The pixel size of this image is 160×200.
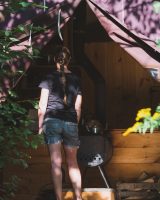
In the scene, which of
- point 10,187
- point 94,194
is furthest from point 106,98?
point 10,187

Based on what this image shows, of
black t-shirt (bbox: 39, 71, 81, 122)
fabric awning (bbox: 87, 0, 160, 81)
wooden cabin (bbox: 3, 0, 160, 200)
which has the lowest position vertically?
wooden cabin (bbox: 3, 0, 160, 200)

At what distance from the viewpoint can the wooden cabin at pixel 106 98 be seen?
6.94m

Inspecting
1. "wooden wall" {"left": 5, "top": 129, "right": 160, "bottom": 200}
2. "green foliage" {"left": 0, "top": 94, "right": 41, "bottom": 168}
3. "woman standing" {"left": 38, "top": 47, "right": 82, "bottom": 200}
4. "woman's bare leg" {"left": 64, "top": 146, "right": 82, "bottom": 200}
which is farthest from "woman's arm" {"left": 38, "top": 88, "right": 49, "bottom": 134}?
"wooden wall" {"left": 5, "top": 129, "right": 160, "bottom": 200}

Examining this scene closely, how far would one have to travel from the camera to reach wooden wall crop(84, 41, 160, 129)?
9180 mm

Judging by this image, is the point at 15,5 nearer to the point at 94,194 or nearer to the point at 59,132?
the point at 59,132

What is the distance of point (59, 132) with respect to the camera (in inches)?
225

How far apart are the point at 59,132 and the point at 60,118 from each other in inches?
6.3

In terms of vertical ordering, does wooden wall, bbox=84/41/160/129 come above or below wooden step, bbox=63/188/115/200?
above

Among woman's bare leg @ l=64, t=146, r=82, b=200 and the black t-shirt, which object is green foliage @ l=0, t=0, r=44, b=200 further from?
woman's bare leg @ l=64, t=146, r=82, b=200

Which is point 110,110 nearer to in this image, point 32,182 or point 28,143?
point 32,182

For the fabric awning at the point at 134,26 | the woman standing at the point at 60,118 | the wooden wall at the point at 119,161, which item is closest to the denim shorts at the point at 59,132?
the woman standing at the point at 60,118

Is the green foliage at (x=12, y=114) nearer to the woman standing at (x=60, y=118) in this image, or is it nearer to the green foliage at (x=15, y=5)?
the green foliage at (x=15, y=5)

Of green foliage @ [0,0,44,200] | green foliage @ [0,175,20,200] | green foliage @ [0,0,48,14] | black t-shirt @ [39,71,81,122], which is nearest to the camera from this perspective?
green foliage @ [0,0,48,14]

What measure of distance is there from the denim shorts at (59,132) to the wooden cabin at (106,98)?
1155mm
